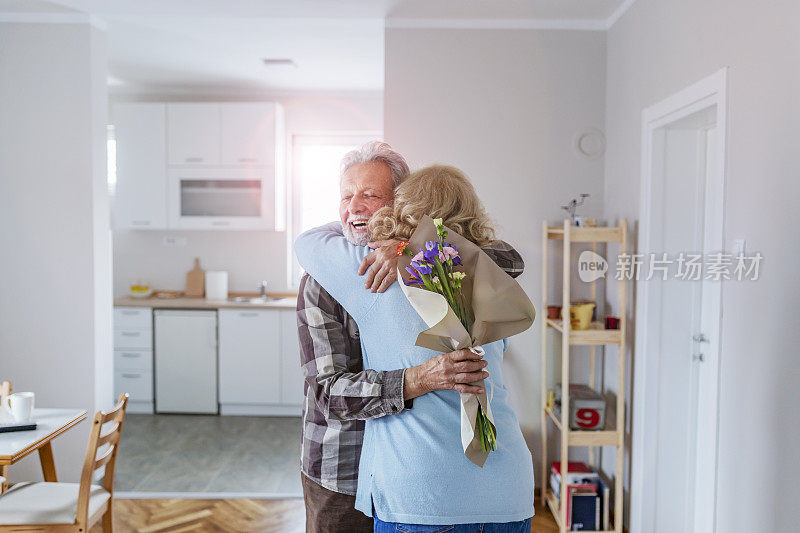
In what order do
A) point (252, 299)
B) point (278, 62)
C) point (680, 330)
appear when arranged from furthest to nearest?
1. point (252, 299)
2. point (278, 62)
3. point (680, 330)

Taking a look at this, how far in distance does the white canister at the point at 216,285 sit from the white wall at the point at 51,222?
1.77 metres

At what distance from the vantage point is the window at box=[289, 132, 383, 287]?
215 inches

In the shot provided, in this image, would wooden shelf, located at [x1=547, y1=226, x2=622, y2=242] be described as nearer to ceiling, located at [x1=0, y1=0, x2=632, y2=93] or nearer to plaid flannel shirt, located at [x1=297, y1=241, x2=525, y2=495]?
ceiling, located at [x1=0, y1=0, x2=632, y2=93]

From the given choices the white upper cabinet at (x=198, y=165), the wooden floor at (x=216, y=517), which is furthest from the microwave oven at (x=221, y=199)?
the wooden floor at (x=216, y=517)

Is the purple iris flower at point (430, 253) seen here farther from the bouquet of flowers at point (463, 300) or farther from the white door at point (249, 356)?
the white door at point (249, 356)

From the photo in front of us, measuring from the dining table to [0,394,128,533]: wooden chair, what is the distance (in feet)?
0.51

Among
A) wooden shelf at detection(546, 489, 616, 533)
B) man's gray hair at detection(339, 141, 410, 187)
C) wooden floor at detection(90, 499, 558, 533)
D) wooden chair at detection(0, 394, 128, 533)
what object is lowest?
wooden floor at detection(90, 499, 558, 533)

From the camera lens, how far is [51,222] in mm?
3434

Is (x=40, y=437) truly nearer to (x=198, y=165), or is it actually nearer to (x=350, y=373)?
(x=350, y=373)

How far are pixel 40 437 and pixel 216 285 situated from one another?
305 cm

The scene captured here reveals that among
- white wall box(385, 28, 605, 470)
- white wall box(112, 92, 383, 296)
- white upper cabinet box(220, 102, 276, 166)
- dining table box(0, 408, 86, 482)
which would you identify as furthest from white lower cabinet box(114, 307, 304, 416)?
dining table box(0, 408, 86, 482)

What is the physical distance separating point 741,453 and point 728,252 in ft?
2.14

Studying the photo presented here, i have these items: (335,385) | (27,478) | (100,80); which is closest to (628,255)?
(335,385)

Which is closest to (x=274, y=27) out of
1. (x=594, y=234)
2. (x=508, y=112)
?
(x=508, y=112)
